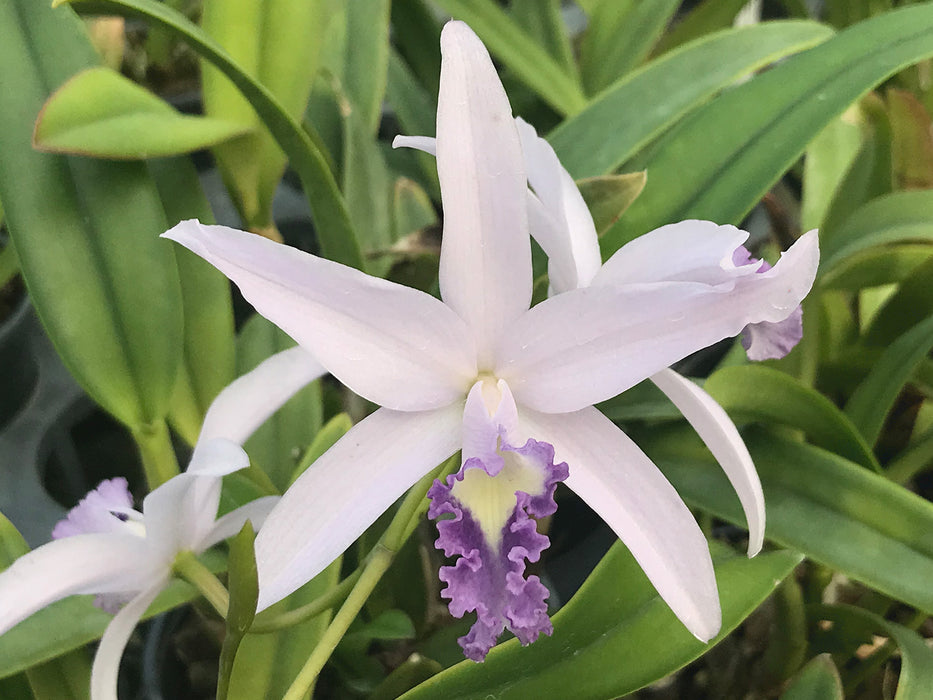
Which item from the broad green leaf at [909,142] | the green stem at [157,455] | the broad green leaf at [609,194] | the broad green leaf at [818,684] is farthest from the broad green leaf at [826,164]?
the green stem at [157,455]

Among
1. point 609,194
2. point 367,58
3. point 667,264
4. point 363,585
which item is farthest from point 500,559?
point 367,58

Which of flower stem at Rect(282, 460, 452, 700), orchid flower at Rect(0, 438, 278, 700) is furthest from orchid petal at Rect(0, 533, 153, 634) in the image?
flower stem at Rect(282, 460, 452, 700)

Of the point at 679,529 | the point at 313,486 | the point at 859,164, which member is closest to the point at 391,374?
the point at 313,486

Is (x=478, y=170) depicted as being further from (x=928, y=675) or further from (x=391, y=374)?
(x=928, y=675)

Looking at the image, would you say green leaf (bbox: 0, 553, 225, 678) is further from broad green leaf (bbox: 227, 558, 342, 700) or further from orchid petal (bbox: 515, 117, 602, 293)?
orchid petal (bbox: 515, 117, 602, 293)

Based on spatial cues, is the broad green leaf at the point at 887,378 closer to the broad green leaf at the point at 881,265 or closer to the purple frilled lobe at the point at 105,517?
the broad green leaf at the point at 881,265

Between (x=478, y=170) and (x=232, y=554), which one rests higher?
(x=478, y=170)
